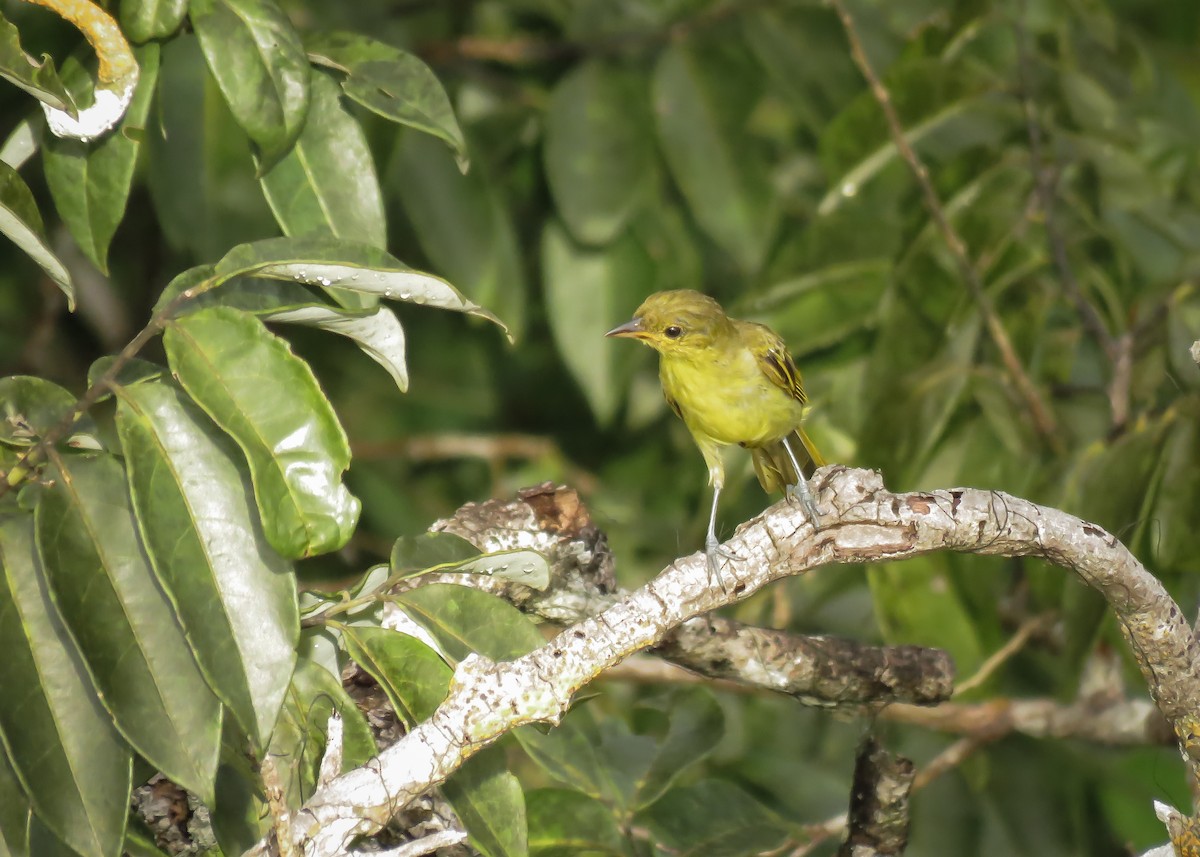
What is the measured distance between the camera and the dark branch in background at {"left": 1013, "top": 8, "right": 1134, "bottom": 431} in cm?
347

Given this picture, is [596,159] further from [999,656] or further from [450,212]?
[999,656]

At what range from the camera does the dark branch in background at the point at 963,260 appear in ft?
11.0

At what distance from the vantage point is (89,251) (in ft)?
7.59

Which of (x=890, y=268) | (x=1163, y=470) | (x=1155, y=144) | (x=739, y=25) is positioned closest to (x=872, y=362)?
(x=890, y=268)

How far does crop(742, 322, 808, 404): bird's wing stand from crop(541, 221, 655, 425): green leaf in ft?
1.71

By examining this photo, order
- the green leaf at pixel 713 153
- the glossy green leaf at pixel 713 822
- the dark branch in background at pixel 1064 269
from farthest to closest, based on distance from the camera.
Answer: the green leaf at pixel 713 153 < the dark branch in background at pixel 1064 269 < the glossy green leaf at pixel 713 822

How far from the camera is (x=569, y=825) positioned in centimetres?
254

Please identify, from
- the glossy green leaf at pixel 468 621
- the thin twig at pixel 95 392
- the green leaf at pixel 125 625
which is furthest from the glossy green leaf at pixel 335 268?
the glossy green leaf at pixel 468 621

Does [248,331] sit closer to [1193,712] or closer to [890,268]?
[1193,712]

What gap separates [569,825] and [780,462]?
1.42 metres

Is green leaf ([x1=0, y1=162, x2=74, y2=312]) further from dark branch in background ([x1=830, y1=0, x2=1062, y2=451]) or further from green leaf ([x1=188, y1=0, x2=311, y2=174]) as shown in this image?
dark branch in background ([x1=830, y1=0, x2=1062, y2=451])

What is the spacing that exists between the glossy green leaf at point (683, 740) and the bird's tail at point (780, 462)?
2.76ft

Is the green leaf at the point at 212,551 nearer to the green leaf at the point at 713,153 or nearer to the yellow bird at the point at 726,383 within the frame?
the yellow bird at the point at 726,383

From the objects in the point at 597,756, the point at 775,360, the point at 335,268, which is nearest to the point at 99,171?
the point at 335,268
